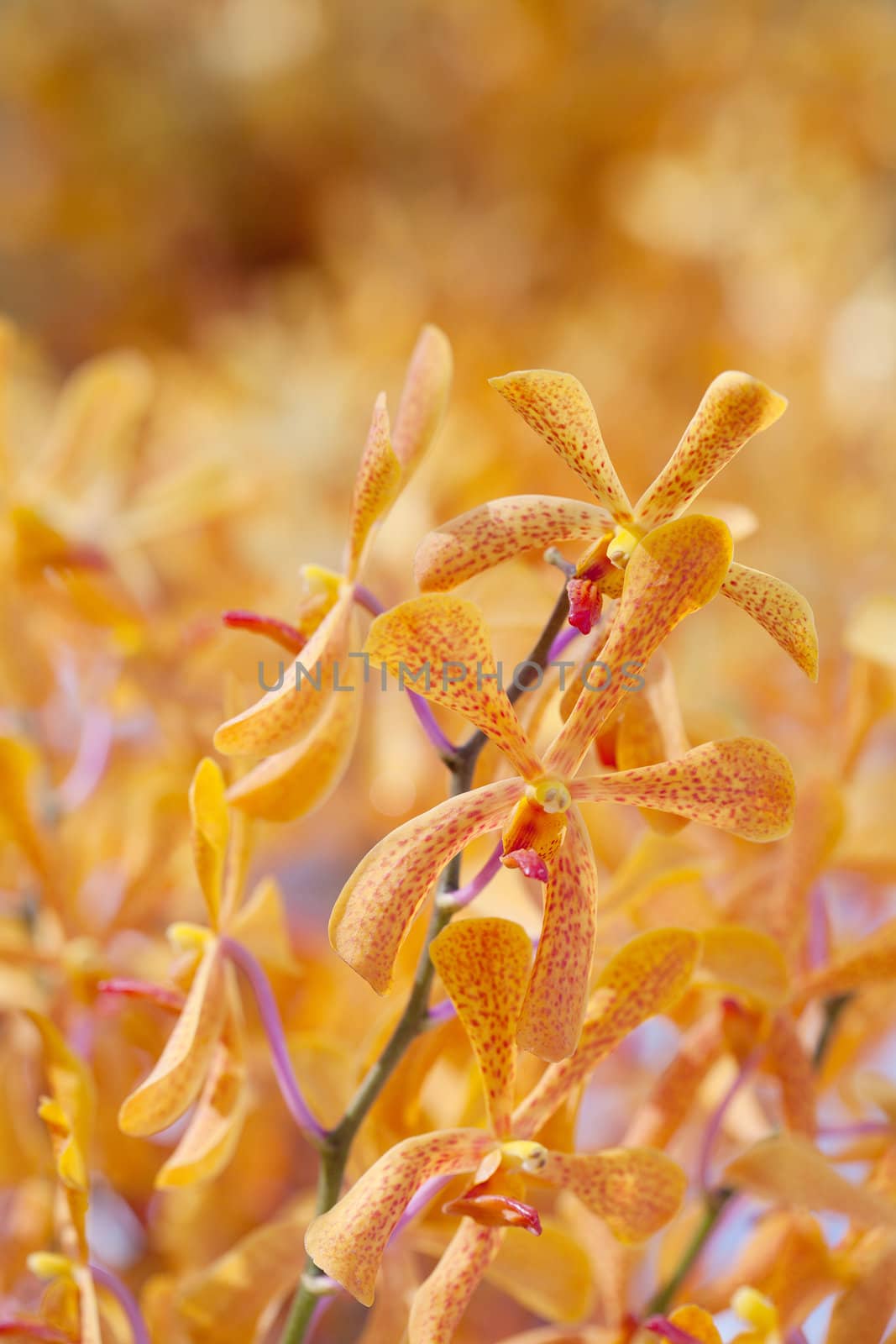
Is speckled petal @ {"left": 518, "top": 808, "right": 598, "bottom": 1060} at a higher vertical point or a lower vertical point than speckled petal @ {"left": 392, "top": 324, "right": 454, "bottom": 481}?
lower

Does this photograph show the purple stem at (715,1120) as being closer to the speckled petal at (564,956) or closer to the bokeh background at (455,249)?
the speckled petal at (564,956)

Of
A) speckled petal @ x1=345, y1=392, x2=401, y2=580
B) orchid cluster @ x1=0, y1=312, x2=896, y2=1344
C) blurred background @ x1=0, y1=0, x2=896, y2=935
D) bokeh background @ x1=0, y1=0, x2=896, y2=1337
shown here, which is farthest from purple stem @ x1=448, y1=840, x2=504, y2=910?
blurred background @ x1=0, y1=0, x2=896, y2=935

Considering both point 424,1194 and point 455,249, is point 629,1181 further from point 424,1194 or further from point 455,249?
point 455,249

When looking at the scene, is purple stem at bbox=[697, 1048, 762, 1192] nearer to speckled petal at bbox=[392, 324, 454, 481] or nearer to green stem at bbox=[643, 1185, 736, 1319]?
green stem at bbox=[643, 1185, 736, 1319]

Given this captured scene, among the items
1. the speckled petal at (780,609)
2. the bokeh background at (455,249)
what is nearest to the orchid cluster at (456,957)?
the speckled petal at (780,609)

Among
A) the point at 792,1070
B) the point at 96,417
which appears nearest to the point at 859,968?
the point at 792,1070

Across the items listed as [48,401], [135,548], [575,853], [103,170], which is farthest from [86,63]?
[575,853]

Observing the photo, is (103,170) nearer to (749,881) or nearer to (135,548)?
(135,548)
